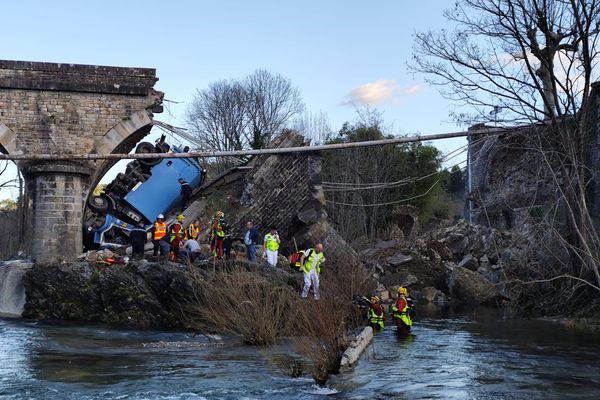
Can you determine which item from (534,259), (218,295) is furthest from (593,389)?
(534,259)

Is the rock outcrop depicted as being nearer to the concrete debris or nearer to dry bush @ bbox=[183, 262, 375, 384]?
dry bush @ bbox=[183, 262, 375, 384]

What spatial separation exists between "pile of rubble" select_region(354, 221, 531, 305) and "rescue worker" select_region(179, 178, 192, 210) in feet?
23.3

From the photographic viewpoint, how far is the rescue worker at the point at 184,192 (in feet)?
93.1

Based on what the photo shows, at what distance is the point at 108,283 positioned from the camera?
21.6m

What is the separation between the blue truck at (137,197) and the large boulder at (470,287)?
34.0ft

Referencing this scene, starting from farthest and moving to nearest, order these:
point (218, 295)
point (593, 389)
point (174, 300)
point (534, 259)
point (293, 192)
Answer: point (293, 192)
point (534, 259)
point (174, 300)
point (218, 295)
point (593, 389)

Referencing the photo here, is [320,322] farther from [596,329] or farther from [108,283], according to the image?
[108,283]

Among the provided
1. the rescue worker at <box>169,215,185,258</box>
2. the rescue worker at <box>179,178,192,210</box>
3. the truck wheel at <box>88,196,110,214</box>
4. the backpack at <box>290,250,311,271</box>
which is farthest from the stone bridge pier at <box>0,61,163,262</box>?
the backpack at <box>290,250,311,271</box>

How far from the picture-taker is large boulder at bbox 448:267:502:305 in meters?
26.2

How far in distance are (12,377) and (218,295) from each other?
394cm

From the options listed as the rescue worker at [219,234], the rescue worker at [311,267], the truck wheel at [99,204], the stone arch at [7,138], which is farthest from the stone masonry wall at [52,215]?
the rescue worker at [311,267]

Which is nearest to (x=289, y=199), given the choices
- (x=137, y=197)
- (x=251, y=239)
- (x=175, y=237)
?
(x=251, y=239)

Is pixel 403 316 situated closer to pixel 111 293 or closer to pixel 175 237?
pixel 175 237

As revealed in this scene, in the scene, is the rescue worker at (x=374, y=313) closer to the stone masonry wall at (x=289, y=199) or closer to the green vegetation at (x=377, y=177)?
the stone masonry wall at (x=289, y=199)
